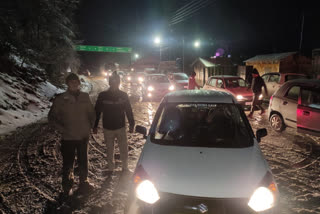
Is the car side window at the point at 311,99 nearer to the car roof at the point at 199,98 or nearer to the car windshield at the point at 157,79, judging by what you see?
the car roof at the point at 199,98

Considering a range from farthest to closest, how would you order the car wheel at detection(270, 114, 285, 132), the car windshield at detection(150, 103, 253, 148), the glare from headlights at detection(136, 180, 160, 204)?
the car wheel at detection(270, 114, 285, 132) → the car windshield at detection(150, 103, 253, 148) → the glare from headlights at detection(136, 180, 160, 204)

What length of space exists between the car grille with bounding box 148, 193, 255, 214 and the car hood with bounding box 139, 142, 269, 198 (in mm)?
47

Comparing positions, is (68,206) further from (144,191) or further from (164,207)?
(164,207)

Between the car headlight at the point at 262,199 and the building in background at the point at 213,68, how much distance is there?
78.2 ft

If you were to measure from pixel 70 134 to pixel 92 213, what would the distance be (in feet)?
4.31

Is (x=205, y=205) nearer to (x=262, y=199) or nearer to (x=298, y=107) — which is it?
(x=262, y=199)

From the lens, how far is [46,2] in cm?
1834

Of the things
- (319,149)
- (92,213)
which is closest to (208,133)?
(92,213)

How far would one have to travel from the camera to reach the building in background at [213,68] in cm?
2547

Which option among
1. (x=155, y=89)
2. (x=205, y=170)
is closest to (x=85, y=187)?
(x=205, y=170)

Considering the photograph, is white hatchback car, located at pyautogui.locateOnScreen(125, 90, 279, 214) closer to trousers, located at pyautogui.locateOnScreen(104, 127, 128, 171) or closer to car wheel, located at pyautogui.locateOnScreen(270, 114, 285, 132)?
trousers, located at pyautogui.locateOnScreen(104, 127, 128, 171)

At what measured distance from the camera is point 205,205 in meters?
2.31

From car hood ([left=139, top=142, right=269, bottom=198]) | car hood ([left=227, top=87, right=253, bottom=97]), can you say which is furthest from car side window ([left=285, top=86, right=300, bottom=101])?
car hood ([left=139, top=142, right=269, bottom=198])

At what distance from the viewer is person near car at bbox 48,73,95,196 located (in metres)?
3.85
